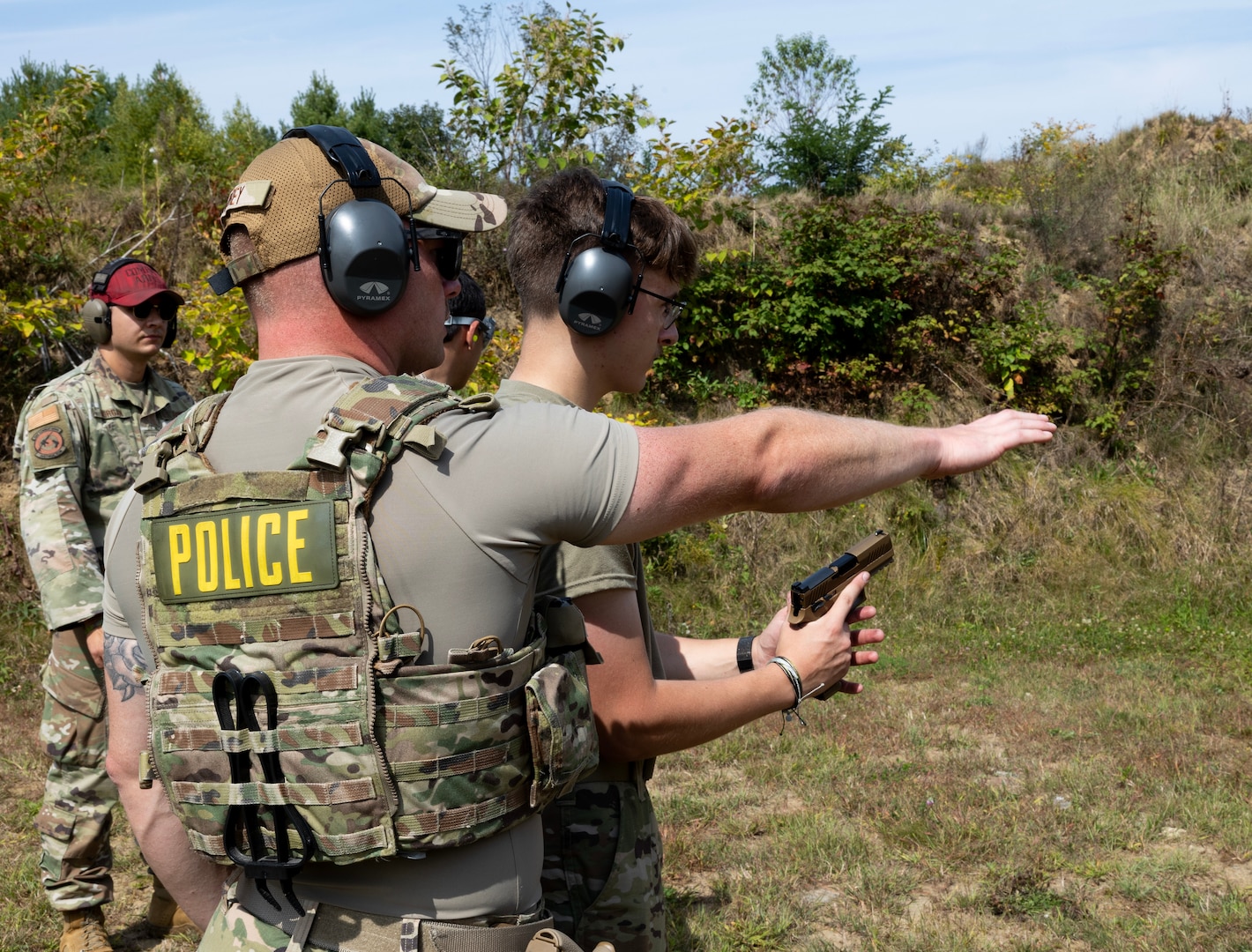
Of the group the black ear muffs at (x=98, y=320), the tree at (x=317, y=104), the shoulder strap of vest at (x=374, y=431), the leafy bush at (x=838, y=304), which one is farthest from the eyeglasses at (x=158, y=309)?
the tree at (x=317, y=104)

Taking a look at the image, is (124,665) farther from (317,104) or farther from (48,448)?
(317,104)

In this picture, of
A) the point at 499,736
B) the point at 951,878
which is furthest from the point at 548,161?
the point at 499,736

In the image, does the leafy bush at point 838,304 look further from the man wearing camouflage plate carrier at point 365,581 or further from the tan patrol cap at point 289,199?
the man wearing camouflage plate carrier at point 365,581

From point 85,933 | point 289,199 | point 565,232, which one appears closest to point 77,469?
point 85,933

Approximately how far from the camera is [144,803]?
6.23 feet

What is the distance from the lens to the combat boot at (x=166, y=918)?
4332 millimetres

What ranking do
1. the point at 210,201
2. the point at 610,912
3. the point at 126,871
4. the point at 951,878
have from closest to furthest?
the point at 610,912 < the point at 951,878 < the point at 126,871 < the point at 210,201

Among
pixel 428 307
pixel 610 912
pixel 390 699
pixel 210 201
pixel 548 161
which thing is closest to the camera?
pixel 390 699

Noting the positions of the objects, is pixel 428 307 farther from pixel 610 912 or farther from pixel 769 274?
pixel 769 274

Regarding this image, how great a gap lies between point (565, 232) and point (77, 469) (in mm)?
2810

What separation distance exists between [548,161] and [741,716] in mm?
6947

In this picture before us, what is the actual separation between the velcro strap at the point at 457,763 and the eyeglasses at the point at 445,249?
83cm

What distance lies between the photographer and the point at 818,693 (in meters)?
2.30

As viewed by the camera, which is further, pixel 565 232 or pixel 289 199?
pixel 565 232
